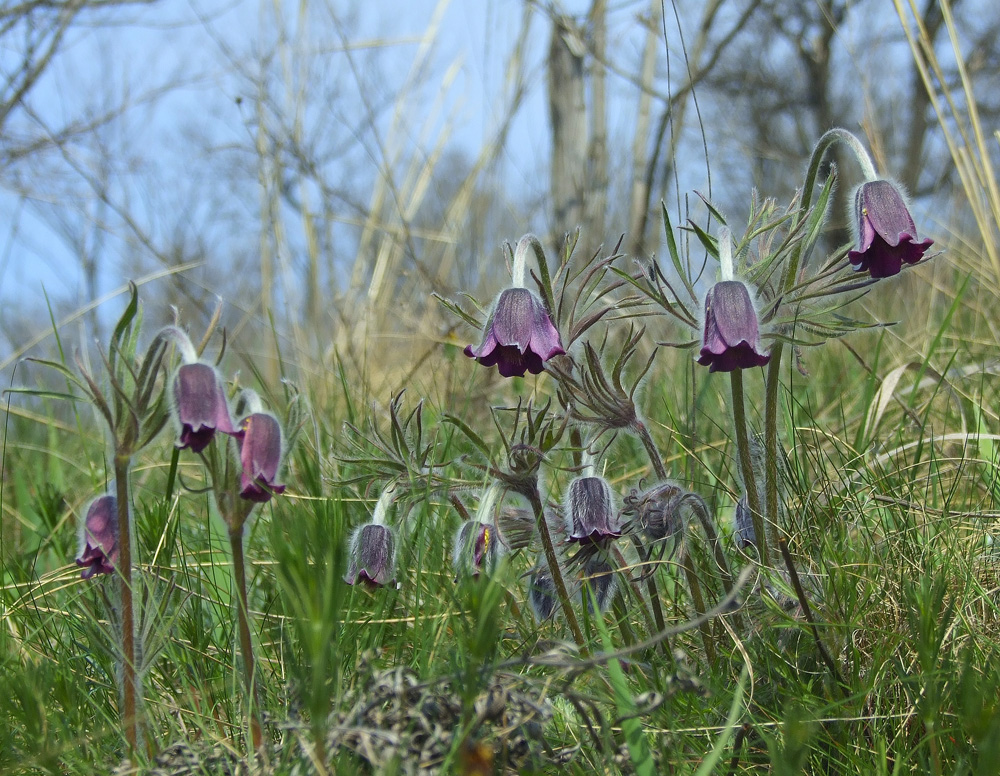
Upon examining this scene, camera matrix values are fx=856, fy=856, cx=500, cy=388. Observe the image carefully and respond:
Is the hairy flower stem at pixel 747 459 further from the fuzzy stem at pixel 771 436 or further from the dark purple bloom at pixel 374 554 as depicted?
the dark purple bloom at pixel 374 554

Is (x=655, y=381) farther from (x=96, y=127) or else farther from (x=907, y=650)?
(x=96, y=127)

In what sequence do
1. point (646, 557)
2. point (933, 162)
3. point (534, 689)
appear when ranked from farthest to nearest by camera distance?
point (933, 162)
point (646, 557)
point (534, 689)

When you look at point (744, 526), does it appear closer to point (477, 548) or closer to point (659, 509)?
point (659, 509)

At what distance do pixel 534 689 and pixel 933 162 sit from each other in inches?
736

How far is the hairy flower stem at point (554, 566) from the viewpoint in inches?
45.5

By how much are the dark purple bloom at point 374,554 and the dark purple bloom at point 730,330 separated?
543mm

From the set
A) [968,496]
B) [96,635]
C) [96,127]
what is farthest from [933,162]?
[96,635]

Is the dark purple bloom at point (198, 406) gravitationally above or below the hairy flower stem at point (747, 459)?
above

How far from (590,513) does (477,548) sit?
18 centimetres

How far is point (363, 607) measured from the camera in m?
1.37

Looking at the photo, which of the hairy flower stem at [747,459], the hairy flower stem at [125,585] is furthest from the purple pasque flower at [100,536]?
the hairy flower stem at [747,459]

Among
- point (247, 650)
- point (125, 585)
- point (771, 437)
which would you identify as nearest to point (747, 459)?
point (771, 437)

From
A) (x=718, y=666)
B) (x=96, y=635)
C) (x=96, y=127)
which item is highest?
(x=96, y=127)

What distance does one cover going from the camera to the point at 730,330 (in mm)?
1069
